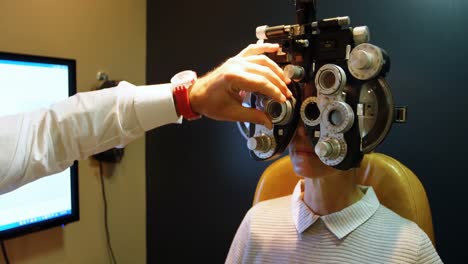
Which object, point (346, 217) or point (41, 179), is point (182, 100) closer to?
point (346, 217)

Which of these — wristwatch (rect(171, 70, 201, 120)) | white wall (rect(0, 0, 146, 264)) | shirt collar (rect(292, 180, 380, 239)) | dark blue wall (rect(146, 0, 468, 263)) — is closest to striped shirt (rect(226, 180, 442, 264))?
shirt collar (rect(292, 180, 380, 239))

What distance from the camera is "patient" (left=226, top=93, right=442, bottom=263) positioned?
0.96 meters

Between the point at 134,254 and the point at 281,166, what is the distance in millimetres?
1164

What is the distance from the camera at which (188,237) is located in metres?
1.99

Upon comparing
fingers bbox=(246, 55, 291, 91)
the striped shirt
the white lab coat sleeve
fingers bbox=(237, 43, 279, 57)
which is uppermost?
fingers bbox=(237, 43, 279, 57)

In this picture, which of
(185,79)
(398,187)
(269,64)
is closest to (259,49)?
(269,64)

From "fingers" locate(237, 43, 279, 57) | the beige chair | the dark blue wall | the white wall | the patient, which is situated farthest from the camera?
the white wall

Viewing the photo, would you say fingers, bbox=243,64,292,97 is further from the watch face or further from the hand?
the watch face

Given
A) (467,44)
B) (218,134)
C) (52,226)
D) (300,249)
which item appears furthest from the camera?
(218,134)

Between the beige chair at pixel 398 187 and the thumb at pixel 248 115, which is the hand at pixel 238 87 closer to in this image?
the thumb at pixel 248 115

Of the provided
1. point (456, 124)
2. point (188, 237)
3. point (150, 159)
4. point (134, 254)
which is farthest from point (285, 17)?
point (134, 254)

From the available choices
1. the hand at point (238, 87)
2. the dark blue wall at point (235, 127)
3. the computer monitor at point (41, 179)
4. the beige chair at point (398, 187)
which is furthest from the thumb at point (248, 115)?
the computer monitor at point (41, 179)

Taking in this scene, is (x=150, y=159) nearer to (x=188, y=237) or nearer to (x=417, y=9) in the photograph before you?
(x=188, y=237)

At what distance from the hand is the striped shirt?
40 centimetres
